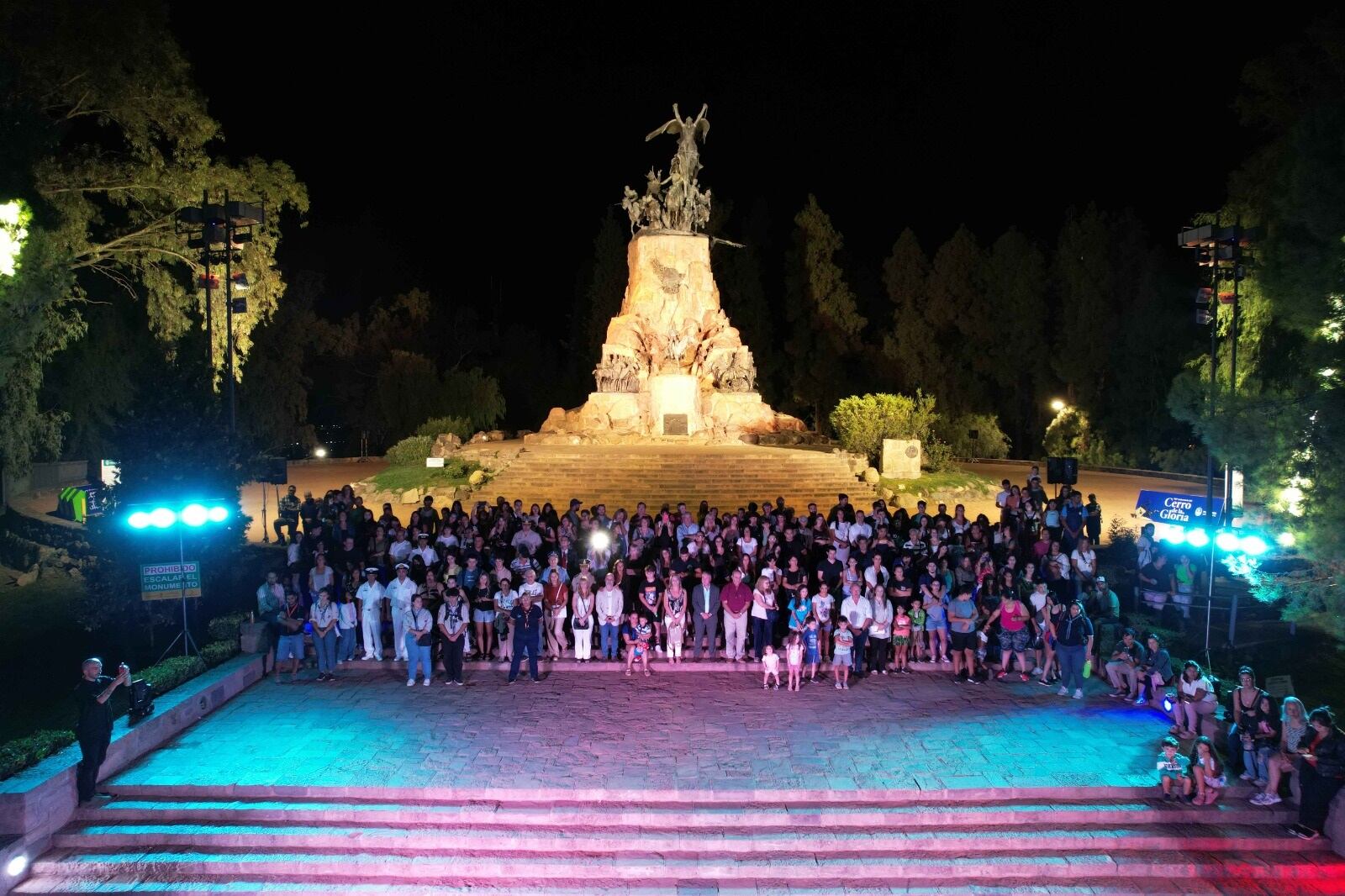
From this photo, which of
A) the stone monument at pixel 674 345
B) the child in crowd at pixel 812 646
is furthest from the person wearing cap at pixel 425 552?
the stone monument at pixel 674 345

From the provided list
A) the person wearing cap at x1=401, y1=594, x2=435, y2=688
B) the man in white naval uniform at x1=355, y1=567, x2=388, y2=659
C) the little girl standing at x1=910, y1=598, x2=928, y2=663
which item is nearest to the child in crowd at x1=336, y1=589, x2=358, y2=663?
the man in white naval uniform at x1=355, y1=567, x2=388, y2=659

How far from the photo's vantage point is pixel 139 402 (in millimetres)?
13219

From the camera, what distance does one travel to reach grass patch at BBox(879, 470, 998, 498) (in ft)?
74.2

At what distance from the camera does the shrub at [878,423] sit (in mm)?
25688

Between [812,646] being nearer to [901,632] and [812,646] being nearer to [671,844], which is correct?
[901,632]

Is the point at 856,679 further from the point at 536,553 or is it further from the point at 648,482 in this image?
the point at 648,482

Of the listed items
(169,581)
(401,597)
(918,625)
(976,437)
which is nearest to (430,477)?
(169,581)

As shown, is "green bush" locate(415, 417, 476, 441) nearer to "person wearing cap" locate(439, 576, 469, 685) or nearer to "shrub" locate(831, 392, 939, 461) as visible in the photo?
"shrub" locate(831, 392, 939, 461)

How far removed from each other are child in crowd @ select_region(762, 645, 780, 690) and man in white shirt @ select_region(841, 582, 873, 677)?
2.84 ft

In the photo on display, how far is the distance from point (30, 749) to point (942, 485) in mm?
19663

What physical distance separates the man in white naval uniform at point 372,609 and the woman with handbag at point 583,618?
2362 mm

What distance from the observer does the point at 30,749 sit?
7941mm

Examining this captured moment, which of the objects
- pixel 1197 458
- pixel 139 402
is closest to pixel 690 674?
pixel 139 402

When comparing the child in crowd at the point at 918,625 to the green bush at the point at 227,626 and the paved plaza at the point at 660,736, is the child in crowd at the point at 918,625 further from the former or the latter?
the green bush at the point at 227,626
